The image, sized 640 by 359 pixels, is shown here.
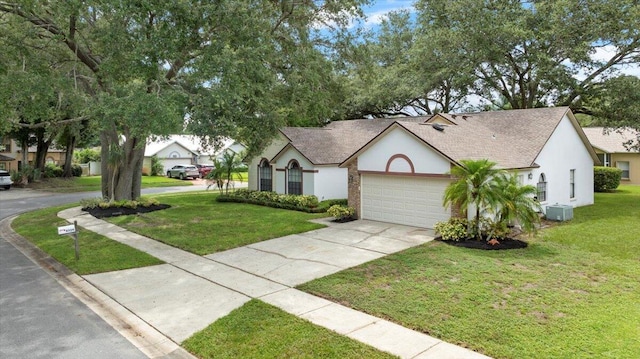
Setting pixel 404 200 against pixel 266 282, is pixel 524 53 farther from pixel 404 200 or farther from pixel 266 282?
pixel 266 282

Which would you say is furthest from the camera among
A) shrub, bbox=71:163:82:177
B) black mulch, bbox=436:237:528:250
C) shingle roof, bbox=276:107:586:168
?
shrub, bbox=71:163:82:177

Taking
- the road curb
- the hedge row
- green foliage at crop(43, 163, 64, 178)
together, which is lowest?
the road curb

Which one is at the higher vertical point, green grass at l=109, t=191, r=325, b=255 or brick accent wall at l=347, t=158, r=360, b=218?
brick accent wall at l=347, t=158, r=360, b=218

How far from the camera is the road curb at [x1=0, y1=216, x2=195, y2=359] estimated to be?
6.53m

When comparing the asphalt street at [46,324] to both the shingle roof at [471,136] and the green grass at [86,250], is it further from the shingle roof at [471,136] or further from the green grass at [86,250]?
the shingle roof at [471,136]

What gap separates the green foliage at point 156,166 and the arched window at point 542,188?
4186 centimetres

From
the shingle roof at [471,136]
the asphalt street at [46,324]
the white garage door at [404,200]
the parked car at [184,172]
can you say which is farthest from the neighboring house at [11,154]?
the white garage door at [404,200]

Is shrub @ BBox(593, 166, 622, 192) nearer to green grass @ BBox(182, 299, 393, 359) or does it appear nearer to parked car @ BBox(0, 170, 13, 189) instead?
green grass @ BBox(182, 299, 393, 359)

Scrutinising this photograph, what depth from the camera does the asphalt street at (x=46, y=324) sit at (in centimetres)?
642

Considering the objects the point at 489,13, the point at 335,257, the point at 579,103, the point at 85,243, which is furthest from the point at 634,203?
the point at 85,243

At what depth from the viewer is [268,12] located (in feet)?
57.6

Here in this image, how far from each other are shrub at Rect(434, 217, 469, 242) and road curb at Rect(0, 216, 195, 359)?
9290mm

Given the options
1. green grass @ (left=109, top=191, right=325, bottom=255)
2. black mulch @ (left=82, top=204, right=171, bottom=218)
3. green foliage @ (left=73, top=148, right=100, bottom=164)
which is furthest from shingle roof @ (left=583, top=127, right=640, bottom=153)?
green foliage @ (left=73, top=148, right=100, bottom=164)

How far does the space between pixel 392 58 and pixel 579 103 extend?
14.4 m
